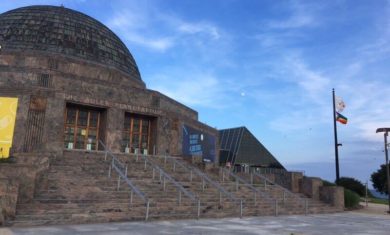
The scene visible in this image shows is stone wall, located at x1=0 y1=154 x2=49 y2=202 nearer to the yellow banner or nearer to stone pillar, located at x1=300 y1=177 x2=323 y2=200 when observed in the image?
the yellow banner

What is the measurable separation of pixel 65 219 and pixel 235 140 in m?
23.2

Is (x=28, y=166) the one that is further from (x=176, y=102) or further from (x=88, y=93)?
(x=176, y=102)

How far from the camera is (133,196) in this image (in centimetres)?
754

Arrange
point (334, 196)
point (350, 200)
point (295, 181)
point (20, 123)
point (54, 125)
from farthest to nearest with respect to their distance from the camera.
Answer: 1. point (350, 200)
2. point (295, 181)
3. point (334, 196)
4. point (54, 125)
5. point (20, 123)

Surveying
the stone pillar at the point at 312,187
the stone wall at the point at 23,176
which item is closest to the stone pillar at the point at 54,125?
the stone wall at the point at 23,176

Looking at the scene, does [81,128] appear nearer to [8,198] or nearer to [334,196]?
[8,198]

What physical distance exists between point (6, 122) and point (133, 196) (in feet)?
17.4

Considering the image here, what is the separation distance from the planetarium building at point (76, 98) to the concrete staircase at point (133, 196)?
149 cm

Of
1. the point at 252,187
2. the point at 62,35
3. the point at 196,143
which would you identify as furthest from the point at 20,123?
the point at 62,35

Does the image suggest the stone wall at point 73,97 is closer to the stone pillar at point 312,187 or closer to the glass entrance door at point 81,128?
the glass entrance door at point 81,128

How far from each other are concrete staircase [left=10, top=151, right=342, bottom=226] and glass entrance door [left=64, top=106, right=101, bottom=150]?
5.16ft

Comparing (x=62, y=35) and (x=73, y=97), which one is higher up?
(x=62, y=35)

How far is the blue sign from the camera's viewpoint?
14.1 m

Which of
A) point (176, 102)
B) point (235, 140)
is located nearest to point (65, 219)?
point (176, 102)
